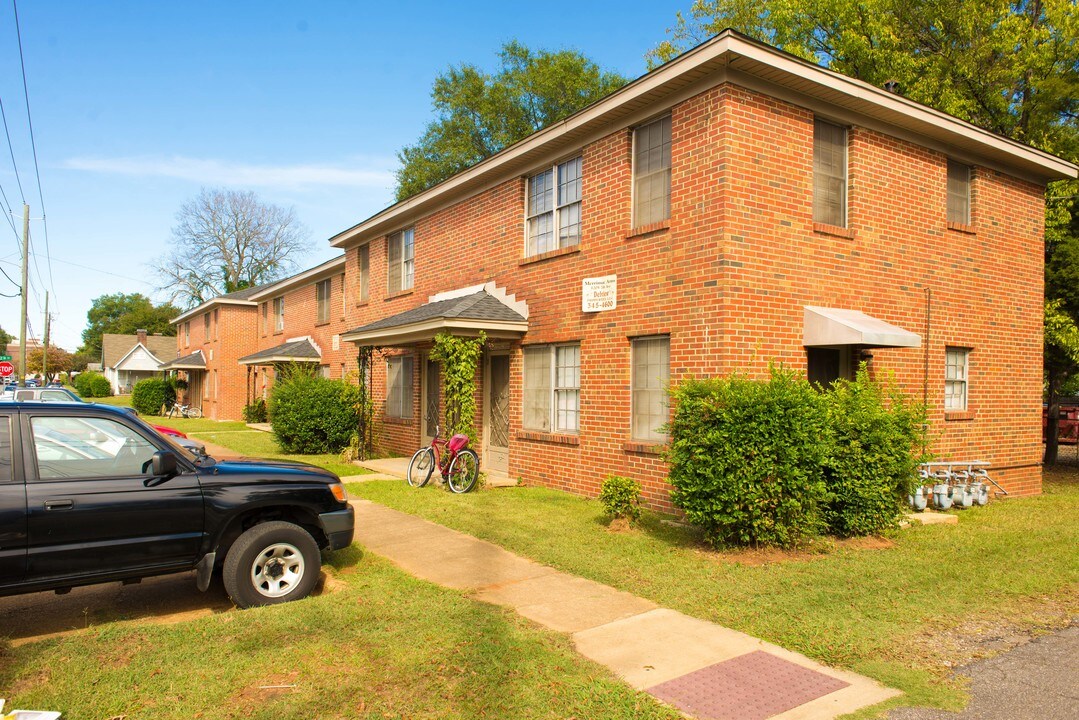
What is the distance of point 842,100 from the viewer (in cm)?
1008

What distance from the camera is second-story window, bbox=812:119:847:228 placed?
10.2m

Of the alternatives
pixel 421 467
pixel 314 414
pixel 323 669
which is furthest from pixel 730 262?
pixel 314 414

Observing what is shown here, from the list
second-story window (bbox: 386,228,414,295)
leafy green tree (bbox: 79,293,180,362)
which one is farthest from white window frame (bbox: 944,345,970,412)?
leafy green tree (bbox: 79,293,180,362)

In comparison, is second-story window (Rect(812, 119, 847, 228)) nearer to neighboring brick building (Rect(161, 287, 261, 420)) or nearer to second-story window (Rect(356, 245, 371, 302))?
second-story window (Rect(356, 245, 371, 302))

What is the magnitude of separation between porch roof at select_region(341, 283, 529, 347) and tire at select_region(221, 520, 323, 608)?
21.0 feet

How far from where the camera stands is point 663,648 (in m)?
5.02

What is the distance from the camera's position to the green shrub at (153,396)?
1534 inches

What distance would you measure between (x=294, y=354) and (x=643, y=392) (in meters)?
17.0

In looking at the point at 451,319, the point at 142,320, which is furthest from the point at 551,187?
the point at 142,320

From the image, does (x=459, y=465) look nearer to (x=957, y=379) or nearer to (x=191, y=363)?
(x=957, y=379)

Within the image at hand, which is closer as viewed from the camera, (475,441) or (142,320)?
(475,441)

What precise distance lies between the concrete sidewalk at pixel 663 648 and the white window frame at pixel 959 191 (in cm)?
961

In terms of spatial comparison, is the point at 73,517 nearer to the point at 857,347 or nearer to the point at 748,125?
the point at 748,125

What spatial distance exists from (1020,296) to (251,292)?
29838 millimetres
